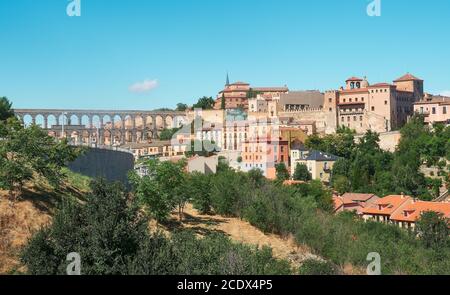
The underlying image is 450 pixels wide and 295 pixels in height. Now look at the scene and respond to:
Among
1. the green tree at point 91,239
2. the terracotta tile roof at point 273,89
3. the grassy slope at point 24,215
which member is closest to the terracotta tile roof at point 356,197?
the grassy slope at point 24,215

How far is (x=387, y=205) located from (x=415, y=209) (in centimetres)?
265

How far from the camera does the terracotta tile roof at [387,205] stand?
120ft

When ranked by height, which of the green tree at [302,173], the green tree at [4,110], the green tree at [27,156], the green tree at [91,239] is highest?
the green tree at [4,110]

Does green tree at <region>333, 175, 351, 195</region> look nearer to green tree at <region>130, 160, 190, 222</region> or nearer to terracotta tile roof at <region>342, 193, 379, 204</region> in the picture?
terracotta tile roof at <region>342, 193, 379, 204</region>

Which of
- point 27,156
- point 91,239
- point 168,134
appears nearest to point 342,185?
point 168,134

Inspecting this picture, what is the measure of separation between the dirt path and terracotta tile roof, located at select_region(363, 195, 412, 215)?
58.5 ft

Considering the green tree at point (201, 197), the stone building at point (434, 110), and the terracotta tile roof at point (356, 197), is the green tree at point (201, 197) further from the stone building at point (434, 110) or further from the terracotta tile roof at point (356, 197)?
the stone building at point (434, 110)

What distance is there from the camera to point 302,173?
49.8m

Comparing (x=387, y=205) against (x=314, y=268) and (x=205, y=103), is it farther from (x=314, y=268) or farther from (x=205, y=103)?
(x=205, y=103)

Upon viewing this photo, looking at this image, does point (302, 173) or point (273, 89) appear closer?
point (302, 173)

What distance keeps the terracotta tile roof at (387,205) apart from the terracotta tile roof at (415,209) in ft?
2.05

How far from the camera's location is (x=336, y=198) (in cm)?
4044

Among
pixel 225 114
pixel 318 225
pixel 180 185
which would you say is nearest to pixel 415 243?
pixel 318 225
